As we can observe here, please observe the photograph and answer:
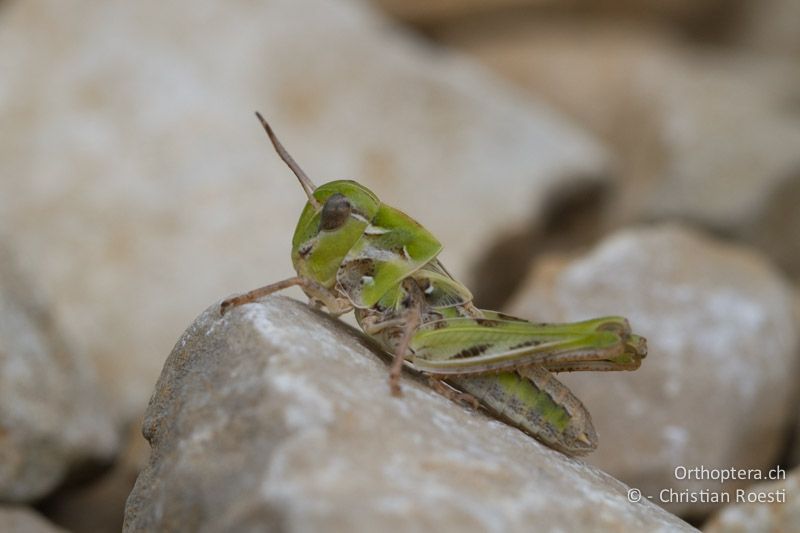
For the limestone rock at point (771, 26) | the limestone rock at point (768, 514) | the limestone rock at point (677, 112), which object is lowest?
the limestone rock at point (768, 514)

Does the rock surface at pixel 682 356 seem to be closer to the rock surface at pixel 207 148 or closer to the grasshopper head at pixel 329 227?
the rock surface at pixel 207 148

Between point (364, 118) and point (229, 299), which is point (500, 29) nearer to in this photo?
point (364, 118)

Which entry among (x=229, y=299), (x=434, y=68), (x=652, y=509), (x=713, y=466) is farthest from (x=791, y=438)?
(x=434, y=68)

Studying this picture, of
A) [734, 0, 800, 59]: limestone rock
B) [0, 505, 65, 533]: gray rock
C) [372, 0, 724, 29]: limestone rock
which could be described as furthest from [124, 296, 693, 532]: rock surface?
[734, 0, 800, 59]: limestone rock

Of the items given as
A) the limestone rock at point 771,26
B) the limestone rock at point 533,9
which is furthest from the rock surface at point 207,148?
the limestone rock at point 771,26

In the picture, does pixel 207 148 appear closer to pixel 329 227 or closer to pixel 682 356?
pixel 682 356

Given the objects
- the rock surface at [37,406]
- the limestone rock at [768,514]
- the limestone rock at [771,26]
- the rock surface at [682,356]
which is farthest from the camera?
the limestone rock at [771,26]
